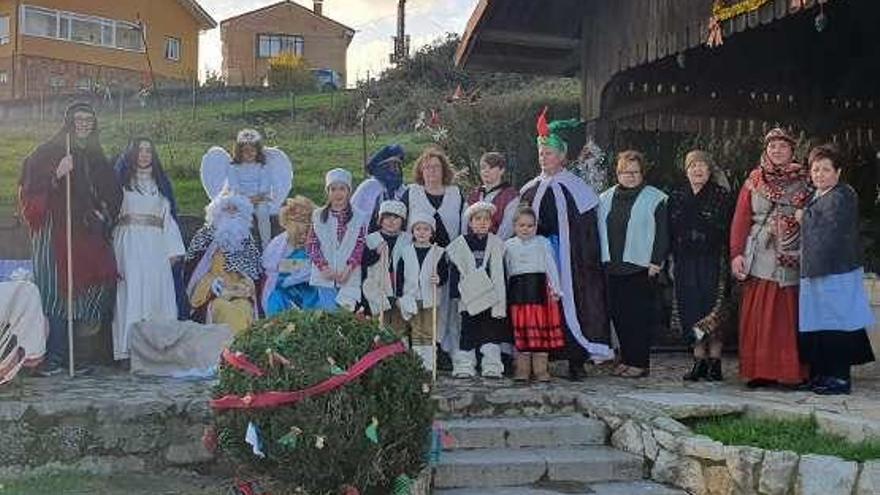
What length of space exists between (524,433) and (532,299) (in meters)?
1.32

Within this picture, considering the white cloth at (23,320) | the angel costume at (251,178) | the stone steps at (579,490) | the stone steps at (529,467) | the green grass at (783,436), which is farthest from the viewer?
the angel costume at (251,178)

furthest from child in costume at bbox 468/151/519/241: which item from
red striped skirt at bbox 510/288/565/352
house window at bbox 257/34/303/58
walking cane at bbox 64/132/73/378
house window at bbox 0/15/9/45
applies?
house window at bbox 257/34/303/58

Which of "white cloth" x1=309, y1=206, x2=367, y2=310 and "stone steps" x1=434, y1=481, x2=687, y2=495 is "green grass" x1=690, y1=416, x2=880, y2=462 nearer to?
"stone steps" x1=434, y1=481, x2=687, y2=495

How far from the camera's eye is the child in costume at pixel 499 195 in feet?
26.2

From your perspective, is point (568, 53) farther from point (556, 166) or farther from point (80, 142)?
point (80, 142)

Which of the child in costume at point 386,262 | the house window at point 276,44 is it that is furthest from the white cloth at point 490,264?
the house window at point 276,44

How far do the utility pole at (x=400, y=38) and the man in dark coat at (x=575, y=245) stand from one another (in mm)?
26360

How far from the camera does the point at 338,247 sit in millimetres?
7934

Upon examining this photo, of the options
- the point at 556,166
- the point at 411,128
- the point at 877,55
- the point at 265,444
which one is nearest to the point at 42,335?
the point at 265,444

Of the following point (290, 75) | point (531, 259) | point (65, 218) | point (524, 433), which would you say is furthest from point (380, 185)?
point (290, 75)

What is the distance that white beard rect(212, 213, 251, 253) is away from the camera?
8.20m

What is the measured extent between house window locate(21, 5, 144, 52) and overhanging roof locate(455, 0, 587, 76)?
2786 cm

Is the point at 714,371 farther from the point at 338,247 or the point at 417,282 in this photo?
the point at 338,247

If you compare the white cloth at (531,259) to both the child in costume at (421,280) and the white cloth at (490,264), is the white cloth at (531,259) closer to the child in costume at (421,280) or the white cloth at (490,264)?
the white cloth at (490,264)
